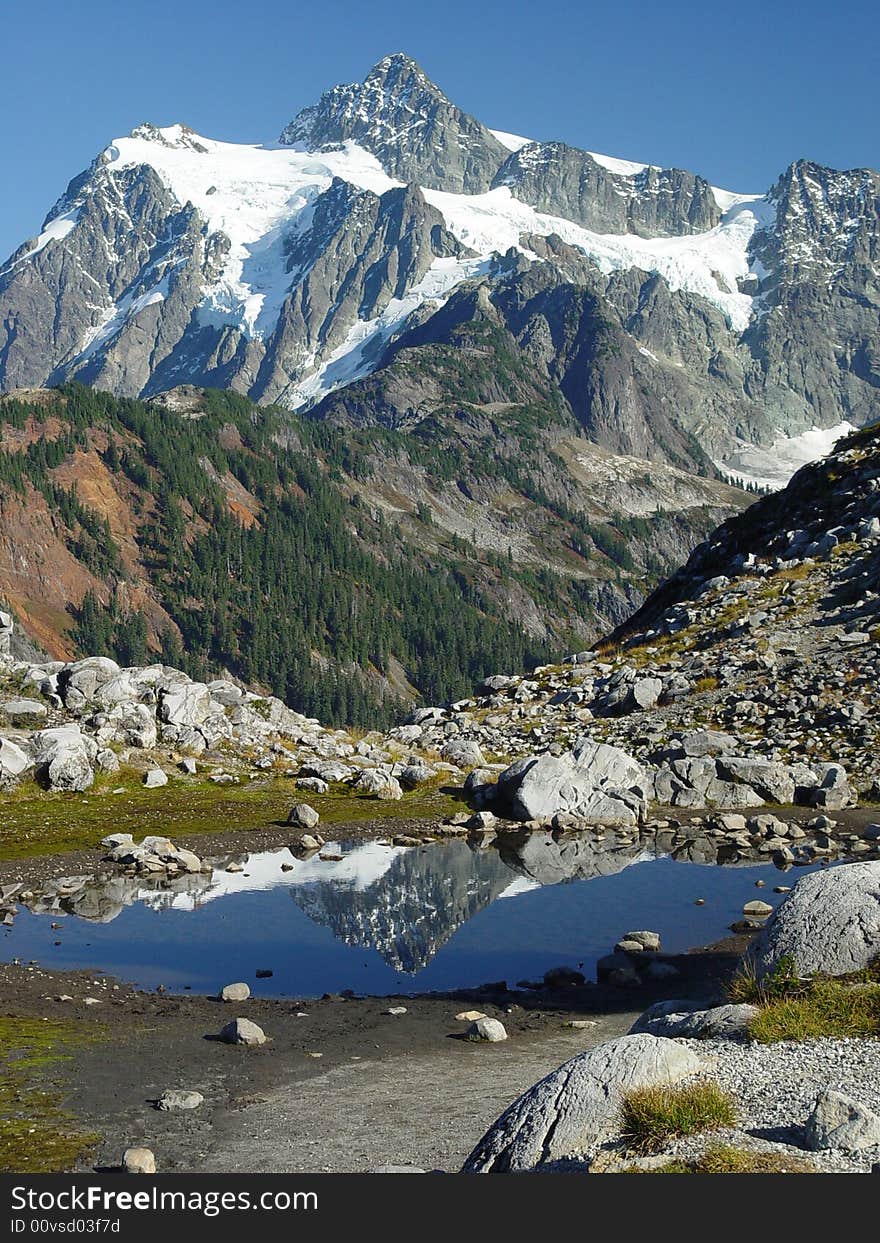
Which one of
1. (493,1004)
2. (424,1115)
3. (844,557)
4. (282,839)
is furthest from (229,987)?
(844,557)

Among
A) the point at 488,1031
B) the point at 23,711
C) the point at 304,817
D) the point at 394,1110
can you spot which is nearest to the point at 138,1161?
the point at 394,1110

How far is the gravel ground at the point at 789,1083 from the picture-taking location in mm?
12922

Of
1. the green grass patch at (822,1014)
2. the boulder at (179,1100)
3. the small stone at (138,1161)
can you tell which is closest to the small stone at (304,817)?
the boulder at (179,1100)

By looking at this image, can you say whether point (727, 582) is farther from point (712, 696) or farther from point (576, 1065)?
point (576, 1065)

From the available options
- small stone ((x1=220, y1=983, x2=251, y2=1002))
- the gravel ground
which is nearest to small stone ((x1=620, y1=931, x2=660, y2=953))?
small stone ((x1=220, y1=983, x2=251, y2=1002))

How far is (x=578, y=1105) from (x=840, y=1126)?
10.0ft

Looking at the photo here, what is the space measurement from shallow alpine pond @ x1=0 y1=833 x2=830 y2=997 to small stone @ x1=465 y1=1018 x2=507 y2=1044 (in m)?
4.19

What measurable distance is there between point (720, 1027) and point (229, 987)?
499 inches

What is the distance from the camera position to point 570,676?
239 feet

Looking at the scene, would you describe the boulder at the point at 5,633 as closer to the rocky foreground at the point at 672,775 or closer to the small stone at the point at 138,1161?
the rocky foreground at the point at 672,775

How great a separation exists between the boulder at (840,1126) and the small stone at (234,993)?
1557 centimetres

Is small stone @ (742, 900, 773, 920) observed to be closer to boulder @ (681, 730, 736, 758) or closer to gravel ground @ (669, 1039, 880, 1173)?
gravel ground @ (669, 1039, 880, 1173)

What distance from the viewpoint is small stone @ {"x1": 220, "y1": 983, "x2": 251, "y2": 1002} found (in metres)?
25.5

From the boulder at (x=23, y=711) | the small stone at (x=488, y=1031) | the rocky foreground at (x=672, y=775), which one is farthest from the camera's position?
the boulder at (x=23, y=711)
